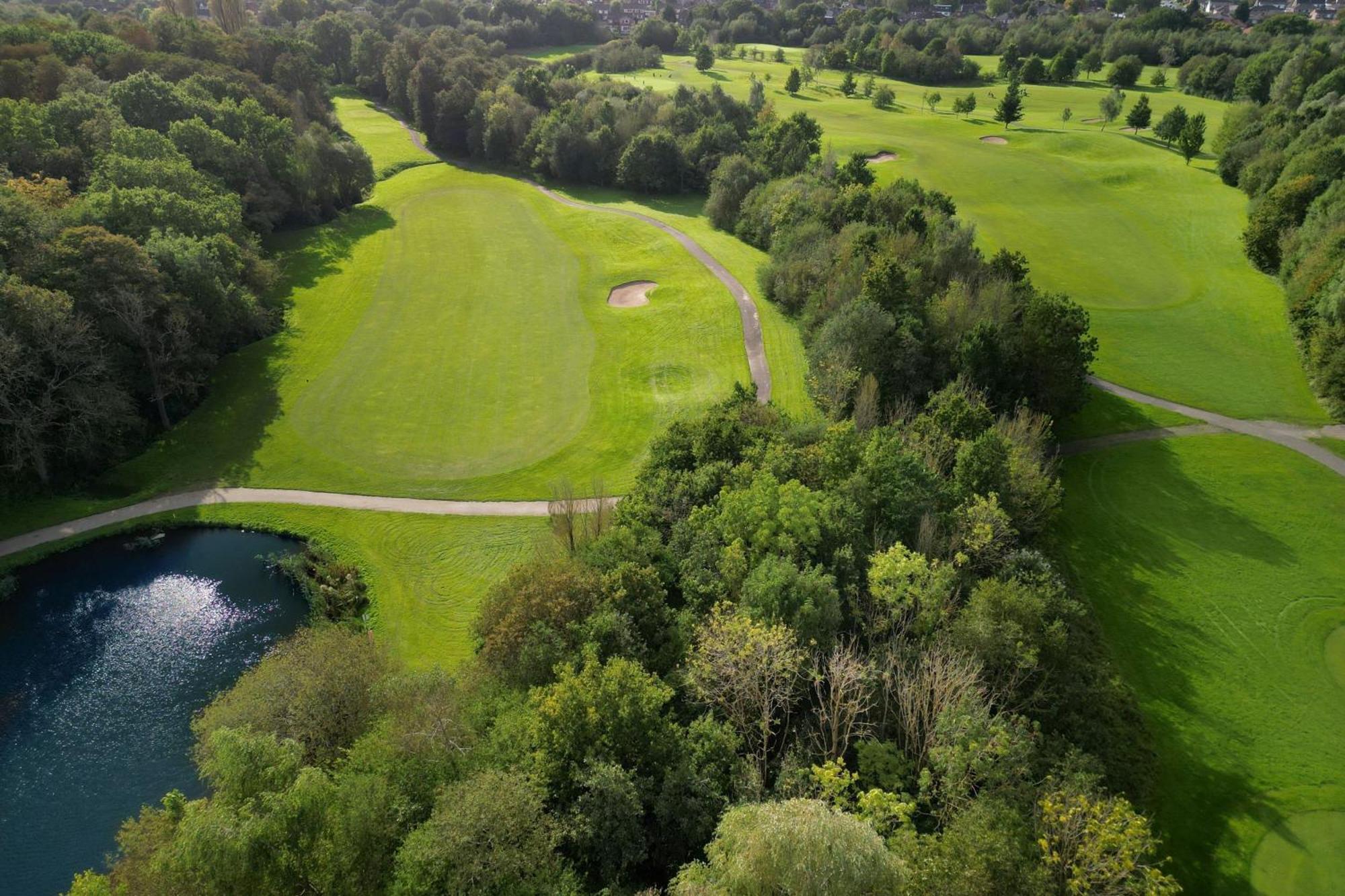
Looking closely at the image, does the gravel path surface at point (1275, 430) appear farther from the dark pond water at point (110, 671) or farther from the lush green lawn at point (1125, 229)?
the dark pond water at point (110, 671)

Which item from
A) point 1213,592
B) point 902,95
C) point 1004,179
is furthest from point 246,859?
point 902,95

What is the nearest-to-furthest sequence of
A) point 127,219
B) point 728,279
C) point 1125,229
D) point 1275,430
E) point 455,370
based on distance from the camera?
point 1275,430
point 127,219
point 455,370
point 728,279
point 1125,229

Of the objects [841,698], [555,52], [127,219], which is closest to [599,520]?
[841,698]

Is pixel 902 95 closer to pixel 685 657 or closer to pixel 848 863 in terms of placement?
pixel 685 657

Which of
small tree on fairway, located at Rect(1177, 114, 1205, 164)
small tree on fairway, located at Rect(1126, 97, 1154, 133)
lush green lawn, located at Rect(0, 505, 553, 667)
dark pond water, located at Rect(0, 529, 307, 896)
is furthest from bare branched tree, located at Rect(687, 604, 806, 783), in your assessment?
small tree on fairway, located at Rect(1126, 97, 1154, 133)

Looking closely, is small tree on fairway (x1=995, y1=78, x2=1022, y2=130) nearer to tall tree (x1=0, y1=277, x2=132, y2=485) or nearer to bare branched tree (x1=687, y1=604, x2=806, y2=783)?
bare branched tree (x1=687, y1=604, x2=806, y2=783)

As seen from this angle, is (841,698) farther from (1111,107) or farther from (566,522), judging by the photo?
(1111,107)

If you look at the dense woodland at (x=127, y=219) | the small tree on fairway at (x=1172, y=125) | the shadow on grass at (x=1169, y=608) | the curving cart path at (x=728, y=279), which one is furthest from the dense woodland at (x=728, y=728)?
the small tree on fairway at (x=1172, y=125)
